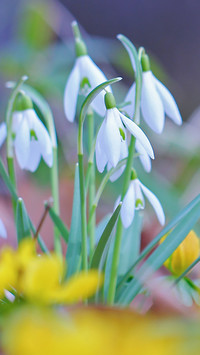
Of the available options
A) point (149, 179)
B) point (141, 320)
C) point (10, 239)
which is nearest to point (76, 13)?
point (149, 179)

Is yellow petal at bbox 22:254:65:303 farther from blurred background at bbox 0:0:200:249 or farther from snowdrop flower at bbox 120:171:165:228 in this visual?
blurred background at bbox 0:0:200:249

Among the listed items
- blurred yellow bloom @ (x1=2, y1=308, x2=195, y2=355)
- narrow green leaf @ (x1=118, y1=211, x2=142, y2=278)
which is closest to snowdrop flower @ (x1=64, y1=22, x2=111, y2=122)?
narrow green leaf @ (x1=118, y1=211, x2=142, y2=278)

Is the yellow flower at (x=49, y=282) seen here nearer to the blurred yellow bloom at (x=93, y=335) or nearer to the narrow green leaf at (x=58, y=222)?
the blurred yellow bloom at (x=93, y=335)

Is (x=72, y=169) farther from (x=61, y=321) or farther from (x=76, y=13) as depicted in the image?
(x=76, y=13)

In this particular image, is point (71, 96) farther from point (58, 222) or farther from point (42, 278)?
point (42, 278)

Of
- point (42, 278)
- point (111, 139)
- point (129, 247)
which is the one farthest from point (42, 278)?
point (129, 247)

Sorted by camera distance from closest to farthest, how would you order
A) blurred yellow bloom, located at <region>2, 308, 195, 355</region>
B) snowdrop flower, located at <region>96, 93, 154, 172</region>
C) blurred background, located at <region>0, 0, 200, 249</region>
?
1. blurred yellow bloom, located at <region>2, 308, 195, 355</region>
2. snowdrop flower, located at <region>96, 93, 154, 172</region>
3. blurred background, located at <region>0, 0, 200, 249</region>

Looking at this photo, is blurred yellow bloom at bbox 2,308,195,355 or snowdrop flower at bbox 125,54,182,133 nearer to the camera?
blurred yellow bloom at bbox 2,308,195,355
